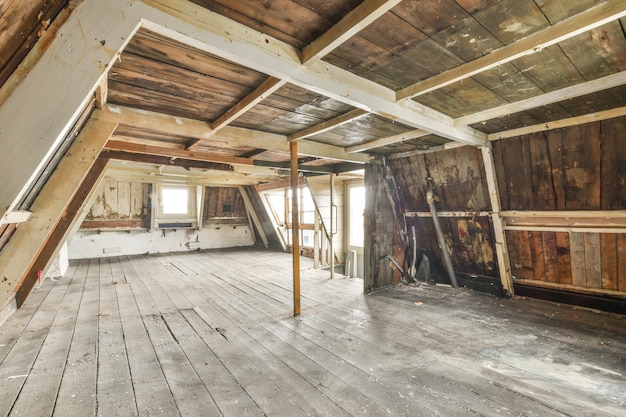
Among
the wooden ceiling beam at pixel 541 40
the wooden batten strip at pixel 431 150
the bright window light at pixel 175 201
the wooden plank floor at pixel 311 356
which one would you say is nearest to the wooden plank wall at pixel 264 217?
the bright window light at pixel 175 201

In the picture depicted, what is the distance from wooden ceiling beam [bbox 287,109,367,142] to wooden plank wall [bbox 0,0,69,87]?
5.67 ft

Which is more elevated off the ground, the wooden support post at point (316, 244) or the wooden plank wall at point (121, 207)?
the wooden plank wall at point (121, 207)

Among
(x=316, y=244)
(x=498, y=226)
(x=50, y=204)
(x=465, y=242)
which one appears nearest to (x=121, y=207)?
(x=316, y=244)

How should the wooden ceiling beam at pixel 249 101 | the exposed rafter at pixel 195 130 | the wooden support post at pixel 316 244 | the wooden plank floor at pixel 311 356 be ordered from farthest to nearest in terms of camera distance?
the wooden support post at pixel 316 244 → the exposed rafter at pixel 195 130 → the wooden ceiling beam at pixel 249 101 → the wooden plank floor at pixel 311 356

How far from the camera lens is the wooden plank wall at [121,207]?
6.86 m

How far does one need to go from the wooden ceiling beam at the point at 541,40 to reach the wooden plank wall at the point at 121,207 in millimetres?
7535

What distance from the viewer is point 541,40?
1342 mm

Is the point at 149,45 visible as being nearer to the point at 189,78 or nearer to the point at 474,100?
the point at 189,78

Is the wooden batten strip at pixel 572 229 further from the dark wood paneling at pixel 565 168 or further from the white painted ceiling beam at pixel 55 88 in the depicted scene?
the white painted ceiling beam at pixel 55 88

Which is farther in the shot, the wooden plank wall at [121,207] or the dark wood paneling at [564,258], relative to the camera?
the wooden plank wall at [121,207]

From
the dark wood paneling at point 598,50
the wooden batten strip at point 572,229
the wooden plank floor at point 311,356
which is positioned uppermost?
the dark wood paneling at point 598,50

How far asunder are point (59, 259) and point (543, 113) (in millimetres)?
6935

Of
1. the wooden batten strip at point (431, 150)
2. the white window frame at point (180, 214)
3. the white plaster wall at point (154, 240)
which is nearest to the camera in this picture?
the wooden batten strip at point (431, 150)

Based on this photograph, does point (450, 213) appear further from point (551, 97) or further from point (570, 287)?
point (551, 97)
